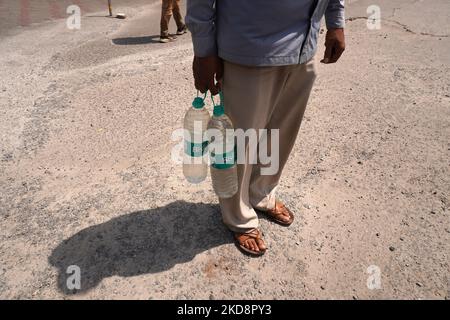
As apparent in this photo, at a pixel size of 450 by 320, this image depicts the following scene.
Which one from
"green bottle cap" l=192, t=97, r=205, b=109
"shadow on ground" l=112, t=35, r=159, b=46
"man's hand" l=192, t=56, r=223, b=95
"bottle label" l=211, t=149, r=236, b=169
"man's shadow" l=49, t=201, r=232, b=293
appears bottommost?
"man's shadow" l=49, t=201, r=232, b=293

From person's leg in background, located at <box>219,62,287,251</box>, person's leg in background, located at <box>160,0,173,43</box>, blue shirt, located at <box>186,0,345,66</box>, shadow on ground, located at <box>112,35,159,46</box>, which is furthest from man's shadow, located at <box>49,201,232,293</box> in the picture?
person's leg in background, located at <box>160,0,173,43</box>

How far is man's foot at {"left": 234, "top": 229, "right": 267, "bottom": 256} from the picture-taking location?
7.25 feet

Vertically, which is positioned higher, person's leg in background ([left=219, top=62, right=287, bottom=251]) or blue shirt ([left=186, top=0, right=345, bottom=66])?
blue shirt ([left=186, top=0, right=345, bottom=66])

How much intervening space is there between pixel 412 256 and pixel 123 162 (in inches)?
86.0

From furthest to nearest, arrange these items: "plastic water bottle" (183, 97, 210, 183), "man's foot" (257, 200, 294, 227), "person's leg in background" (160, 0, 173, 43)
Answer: "person's leg in background" (160, 0, 173, 43) < "man's foot" (257, 200, 294, 227) < "plastic water bottle" (183, 97, 210, 183)

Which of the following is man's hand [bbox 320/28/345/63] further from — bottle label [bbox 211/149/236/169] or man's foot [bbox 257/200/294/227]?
man's foot [bbox 257/200/294/227]

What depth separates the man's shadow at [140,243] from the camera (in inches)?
83.2

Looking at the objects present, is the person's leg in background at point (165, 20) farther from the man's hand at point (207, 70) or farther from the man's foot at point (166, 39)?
the man's hand at point (207, 70)

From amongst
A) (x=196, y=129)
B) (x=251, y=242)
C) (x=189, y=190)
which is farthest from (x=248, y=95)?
(x=189, y=190)

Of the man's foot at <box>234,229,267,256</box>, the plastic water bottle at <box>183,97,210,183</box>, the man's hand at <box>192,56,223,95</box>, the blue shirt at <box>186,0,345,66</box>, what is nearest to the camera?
the blue shirt at <box>186,0,345,66</box>

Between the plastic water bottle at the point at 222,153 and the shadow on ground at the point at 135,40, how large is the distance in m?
4.03

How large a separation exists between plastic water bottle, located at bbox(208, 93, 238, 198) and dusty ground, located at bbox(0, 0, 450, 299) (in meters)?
0.47

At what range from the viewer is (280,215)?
2.43 meters
